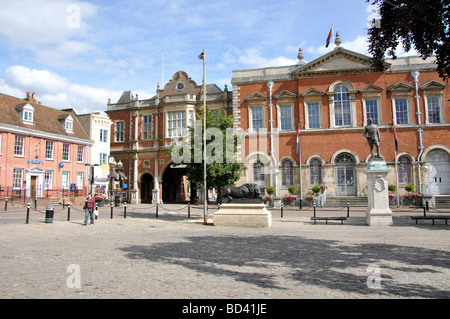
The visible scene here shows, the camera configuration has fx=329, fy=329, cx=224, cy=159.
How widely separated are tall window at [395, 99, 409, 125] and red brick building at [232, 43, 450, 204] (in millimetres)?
77

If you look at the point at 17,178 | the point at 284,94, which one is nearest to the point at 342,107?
the point at 284,94

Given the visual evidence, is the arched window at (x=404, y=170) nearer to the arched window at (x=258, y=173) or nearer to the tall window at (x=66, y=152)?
the arched window at (x=258, y=173)

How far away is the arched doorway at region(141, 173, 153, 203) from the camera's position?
3975 cm

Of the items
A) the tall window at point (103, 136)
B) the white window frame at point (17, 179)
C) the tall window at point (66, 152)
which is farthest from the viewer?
the tall window at point (103, 136)

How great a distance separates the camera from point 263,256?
8148 mm

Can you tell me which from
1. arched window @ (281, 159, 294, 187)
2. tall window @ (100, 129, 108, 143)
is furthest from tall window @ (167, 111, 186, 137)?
arched window @ (281, 159, 294, 187)

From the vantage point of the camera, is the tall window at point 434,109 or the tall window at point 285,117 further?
the tall window at point 285,117

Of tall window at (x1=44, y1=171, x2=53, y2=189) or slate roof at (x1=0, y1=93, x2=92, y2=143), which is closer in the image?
slate roof at (x1=0, y1=93, x2=92, y2=143)

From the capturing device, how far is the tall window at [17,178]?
2916 centimetres

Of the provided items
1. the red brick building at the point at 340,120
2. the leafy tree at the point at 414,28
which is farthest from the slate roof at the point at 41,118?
the leafy tree at the point at 414,28

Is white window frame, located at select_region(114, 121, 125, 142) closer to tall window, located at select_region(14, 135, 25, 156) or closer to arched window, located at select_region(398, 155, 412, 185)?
tall window, located at select_region(14, 135, 25, 156)

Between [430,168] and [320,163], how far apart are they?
8.85 meters
